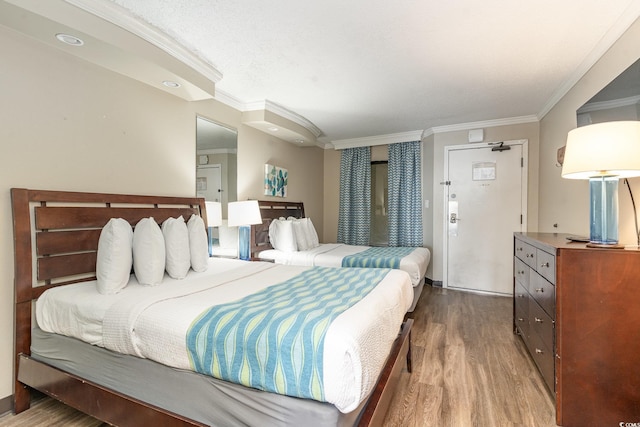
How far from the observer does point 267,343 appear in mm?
1146

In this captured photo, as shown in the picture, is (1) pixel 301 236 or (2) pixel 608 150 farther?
(1) pixel 301 236

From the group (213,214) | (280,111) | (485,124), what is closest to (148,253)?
(213,214)

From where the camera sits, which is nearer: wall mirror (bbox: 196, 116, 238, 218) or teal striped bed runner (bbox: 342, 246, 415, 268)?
wall mirror (bbox: 196, 116, 238, 218)

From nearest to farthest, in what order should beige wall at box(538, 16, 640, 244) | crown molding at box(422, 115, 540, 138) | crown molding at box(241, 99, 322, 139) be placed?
beige wall at box(538, 16, 640, 244)
crown molding at box(241, 99, 322, 139)
crown molding at box(422, 115, 540, 138)

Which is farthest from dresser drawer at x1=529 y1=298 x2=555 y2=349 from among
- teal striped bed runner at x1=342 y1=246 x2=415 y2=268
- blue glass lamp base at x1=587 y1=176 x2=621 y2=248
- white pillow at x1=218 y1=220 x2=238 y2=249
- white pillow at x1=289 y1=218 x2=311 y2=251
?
white pillow at x1=218 y1=220 x2=238 y2=249

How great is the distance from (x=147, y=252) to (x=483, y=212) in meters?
4.07

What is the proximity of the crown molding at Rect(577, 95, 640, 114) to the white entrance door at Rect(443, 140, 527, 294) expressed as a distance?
5.13 ft

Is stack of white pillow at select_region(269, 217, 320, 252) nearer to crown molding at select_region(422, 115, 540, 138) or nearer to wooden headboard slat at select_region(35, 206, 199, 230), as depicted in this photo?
wooden headboard slat at select_region(35, 206, 199, 230)

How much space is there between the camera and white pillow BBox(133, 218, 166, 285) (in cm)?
194

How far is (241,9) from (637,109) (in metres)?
2.37

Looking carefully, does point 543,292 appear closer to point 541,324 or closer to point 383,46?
point 541,324

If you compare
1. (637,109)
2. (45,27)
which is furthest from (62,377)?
(637,109)

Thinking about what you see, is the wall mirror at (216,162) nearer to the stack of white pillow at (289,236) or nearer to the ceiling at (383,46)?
the ceiling at (383,46)

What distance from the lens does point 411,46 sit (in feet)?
7.11
